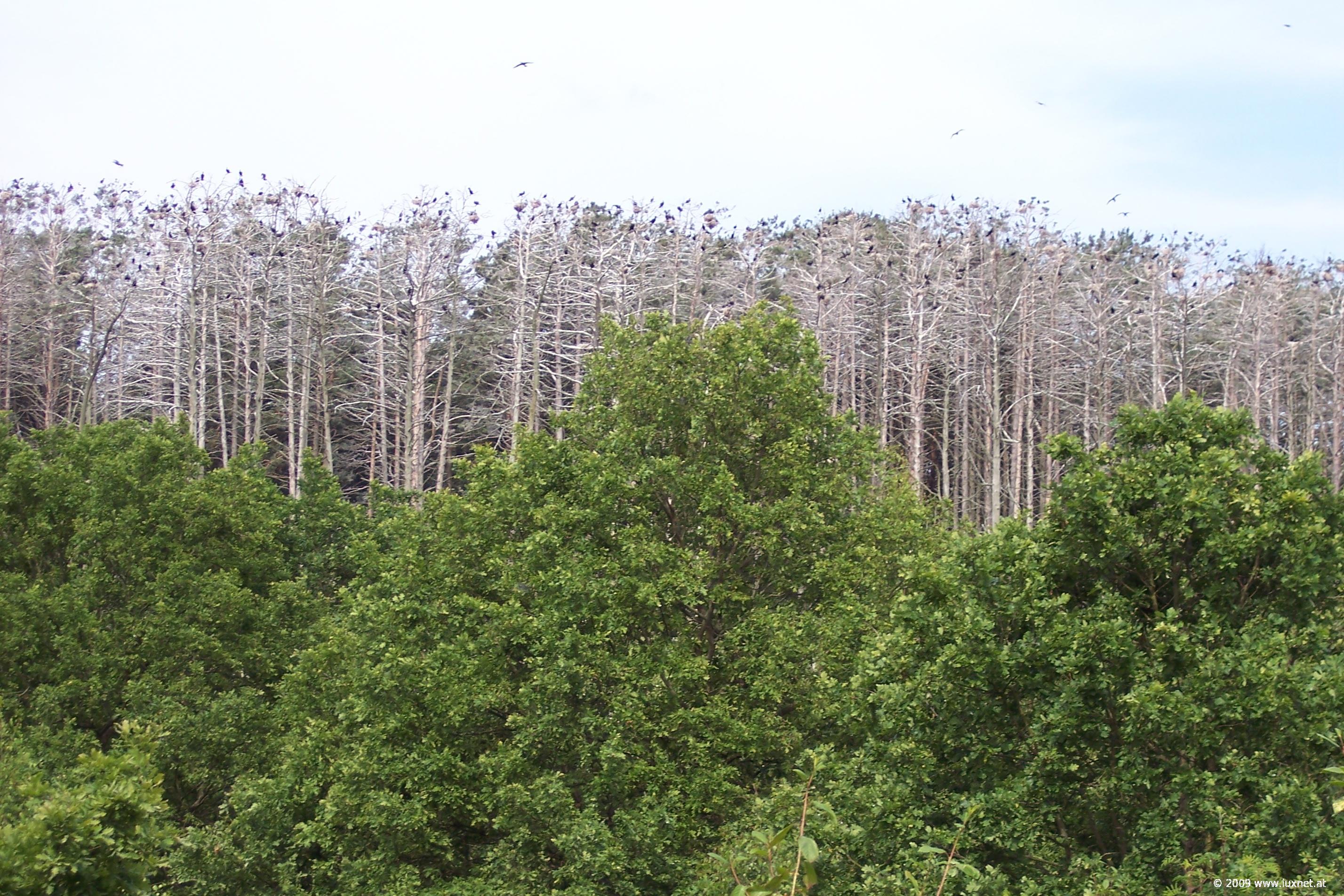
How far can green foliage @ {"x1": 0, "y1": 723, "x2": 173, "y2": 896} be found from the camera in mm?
7496

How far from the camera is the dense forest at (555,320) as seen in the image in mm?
45000

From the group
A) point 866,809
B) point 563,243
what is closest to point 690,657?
point 866,809

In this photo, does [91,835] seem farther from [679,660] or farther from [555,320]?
[555,320]

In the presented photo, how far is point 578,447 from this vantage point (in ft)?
53.1

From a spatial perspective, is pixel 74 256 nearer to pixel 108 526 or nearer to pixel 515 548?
pixel 108 526

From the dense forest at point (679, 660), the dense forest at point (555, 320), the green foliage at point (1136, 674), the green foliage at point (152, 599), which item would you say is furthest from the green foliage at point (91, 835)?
the dense forest at point (555, 320)

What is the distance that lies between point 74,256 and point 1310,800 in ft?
176

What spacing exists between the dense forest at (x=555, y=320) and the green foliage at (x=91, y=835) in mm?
33627

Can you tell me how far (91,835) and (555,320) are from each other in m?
41.1

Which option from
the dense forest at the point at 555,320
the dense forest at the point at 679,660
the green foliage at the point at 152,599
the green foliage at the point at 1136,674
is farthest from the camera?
the dense forest at the point at 555,320

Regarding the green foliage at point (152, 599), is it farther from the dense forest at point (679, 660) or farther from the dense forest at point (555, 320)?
the dense forest at point (555, 320)

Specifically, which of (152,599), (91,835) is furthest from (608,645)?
(152,599)

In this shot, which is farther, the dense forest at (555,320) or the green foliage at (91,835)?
the dense forest at (555,320)

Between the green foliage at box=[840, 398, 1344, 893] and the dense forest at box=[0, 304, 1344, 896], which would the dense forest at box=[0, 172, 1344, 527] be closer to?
the dense forest at box=[0, 304, 1344, 896]
